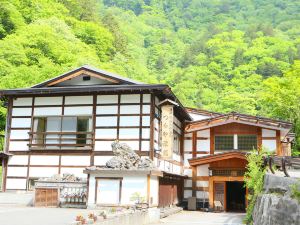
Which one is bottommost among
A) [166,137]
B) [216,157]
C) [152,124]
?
[216,157]

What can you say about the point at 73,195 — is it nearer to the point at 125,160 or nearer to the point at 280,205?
the point at 125,160

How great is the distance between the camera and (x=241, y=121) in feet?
77.7

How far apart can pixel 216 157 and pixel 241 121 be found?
3.06 meters

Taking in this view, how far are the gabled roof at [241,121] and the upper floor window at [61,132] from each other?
25.9ft

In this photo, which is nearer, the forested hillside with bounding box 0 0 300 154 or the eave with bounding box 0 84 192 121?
the eave with bounding box 0 84 192 121

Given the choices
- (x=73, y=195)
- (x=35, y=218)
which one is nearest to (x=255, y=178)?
(x=35, y=218)

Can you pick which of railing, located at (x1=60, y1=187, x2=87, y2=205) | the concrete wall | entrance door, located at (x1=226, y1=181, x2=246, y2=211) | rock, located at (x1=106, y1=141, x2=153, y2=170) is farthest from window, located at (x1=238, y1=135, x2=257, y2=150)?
railing, located at (x1=60, y1=187, x2=87, y2=205)

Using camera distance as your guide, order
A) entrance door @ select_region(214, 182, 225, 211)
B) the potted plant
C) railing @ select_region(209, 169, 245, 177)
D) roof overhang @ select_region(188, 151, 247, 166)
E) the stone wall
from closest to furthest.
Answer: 1. the stone wall
2. the potted plant
3. roof overhang @ select_region(188, 151, 247, 166)
4. railing @ select_region(209, 169, 245, 177)
5. entrance door @ select_region(214, 182, 225, 211)

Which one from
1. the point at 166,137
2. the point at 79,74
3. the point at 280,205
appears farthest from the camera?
the point at 79,74

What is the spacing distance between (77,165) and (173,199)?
18.8 ft

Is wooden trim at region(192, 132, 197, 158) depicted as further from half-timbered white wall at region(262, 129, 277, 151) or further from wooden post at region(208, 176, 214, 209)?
half-timbered white wall at region(262, 129, 277, 151)

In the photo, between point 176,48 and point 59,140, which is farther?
point 176,48

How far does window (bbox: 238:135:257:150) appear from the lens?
952 inches

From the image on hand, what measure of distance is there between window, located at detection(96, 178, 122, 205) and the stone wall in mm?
7626
